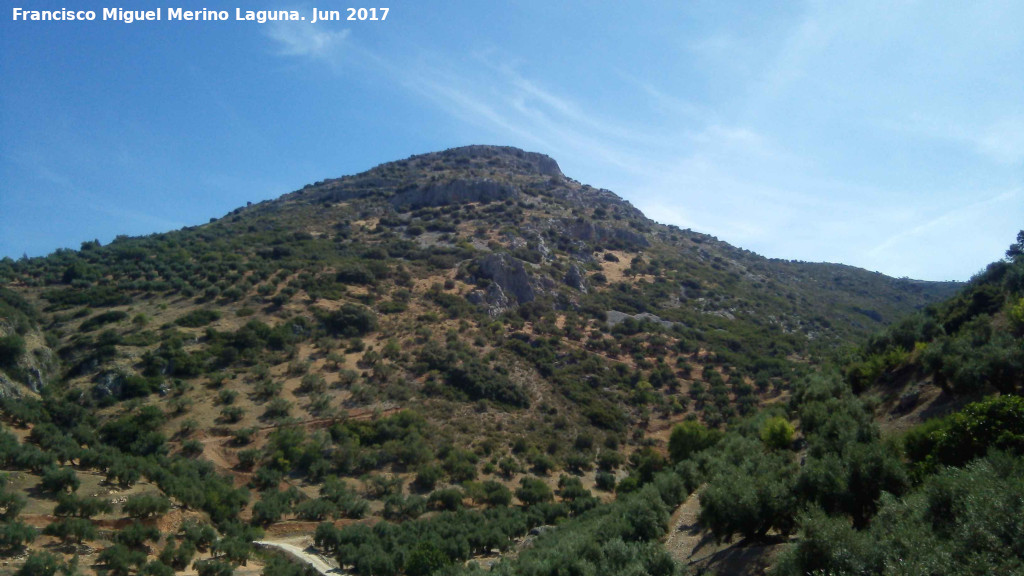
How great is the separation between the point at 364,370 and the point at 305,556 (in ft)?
54.6

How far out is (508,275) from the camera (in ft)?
158

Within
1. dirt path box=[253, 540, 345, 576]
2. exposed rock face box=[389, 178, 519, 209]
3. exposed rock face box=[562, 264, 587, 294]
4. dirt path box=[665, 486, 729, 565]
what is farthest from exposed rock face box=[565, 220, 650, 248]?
dirt path box=[253, 540, 345, 576]

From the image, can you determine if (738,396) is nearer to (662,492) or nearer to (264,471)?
(662,492)

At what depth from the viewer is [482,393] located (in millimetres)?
32531

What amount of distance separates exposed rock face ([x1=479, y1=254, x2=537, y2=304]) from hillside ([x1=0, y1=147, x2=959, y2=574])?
20cm

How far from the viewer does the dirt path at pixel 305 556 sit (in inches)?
600

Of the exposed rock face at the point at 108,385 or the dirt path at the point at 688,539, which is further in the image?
the exposed rock face at the point at 108,385

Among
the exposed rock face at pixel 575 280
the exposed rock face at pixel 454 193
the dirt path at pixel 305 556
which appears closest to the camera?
the dirt path at pixel 305 556

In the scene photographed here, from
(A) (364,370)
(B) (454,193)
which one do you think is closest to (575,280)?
(A) (364,370)

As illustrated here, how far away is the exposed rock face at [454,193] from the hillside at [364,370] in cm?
629

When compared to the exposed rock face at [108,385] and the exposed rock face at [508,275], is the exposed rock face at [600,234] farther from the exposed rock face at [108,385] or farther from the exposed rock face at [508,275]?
the exposed rock face at [108,385]

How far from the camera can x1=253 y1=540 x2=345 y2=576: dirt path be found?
1523 centimetres

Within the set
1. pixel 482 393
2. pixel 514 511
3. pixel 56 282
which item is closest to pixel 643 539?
pixel 514 511

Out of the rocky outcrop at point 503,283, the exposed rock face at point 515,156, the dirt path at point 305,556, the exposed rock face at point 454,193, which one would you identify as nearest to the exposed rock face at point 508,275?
the rocky outcrop at point 503,283
